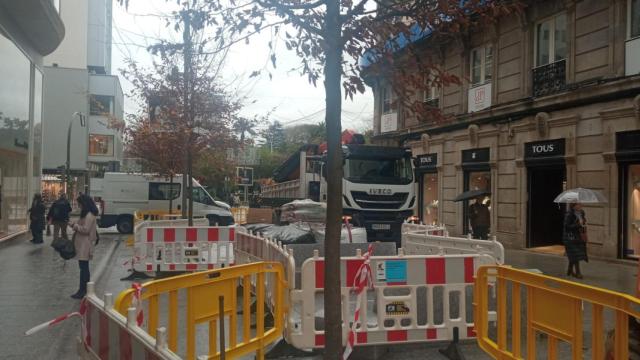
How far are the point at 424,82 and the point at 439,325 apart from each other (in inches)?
118

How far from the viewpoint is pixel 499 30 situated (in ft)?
67.9

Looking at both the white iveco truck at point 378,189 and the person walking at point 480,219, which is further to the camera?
the person walking at point 480,219

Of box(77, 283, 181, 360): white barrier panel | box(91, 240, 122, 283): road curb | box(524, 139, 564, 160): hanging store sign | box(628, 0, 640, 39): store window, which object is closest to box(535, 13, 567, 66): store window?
box(628, 0, 640, 39): store window

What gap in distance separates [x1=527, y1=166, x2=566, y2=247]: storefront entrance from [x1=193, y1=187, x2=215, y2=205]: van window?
43.5 feet

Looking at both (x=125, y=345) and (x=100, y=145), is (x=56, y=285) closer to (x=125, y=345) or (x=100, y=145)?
(x=125, y=345)

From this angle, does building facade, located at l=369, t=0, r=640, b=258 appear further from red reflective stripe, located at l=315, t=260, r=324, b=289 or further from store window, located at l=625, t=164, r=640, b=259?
red reflective stripe, located at l=315, t=260, r=324, b=289

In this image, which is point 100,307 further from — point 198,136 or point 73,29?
point 73,29

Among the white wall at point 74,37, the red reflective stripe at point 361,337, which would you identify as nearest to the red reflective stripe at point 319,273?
the red reflective stripe at point 361,337

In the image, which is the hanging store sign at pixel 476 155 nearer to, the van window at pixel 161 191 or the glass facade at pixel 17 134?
the van window at pixel 161 191

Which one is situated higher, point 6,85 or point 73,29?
point 73,29

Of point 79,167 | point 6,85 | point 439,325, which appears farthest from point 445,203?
point 79,167

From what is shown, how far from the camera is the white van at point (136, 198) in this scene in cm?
2386

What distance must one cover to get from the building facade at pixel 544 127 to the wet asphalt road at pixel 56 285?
4.73 feet

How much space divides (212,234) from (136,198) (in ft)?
44.6
